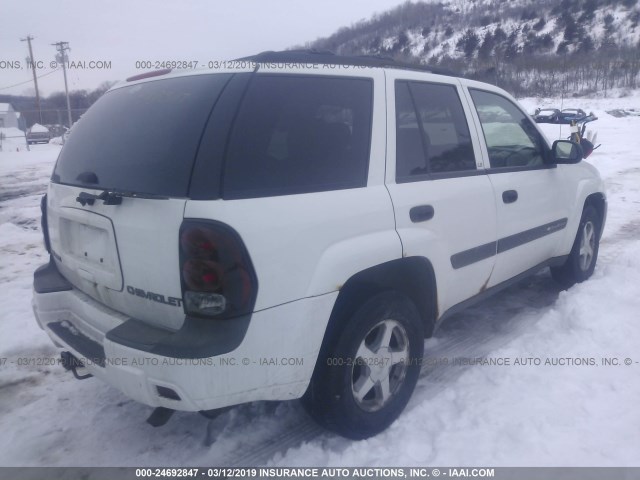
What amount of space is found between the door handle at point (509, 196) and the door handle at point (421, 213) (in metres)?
0.86

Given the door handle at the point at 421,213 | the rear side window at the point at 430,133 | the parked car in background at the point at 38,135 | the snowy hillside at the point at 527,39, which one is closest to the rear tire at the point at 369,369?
the door handle at the point at 421,213

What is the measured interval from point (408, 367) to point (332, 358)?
0.66 m

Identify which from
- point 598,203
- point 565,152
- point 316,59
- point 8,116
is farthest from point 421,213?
point 8,116

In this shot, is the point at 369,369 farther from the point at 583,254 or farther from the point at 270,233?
the point at 583,254

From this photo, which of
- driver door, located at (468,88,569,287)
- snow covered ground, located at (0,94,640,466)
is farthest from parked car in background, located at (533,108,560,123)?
snow covered ground, located at (0,94,640,466)

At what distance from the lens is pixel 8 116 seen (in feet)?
156

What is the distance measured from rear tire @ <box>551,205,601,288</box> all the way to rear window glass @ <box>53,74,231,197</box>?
374 cm

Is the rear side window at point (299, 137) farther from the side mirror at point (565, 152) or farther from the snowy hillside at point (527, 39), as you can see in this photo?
the snowy hillside at point (527, 39)

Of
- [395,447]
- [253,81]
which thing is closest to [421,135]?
[253,81]

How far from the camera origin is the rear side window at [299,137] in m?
2.15

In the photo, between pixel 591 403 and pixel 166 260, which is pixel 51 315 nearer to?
pixel 166 260

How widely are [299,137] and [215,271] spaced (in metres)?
0.76

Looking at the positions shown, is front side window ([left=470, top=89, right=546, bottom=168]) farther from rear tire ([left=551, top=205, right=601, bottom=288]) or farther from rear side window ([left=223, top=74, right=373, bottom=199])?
rear side window ([left=223, top=74, right=373, bottom=199])

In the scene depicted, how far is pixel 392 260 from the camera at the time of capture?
104 inches
